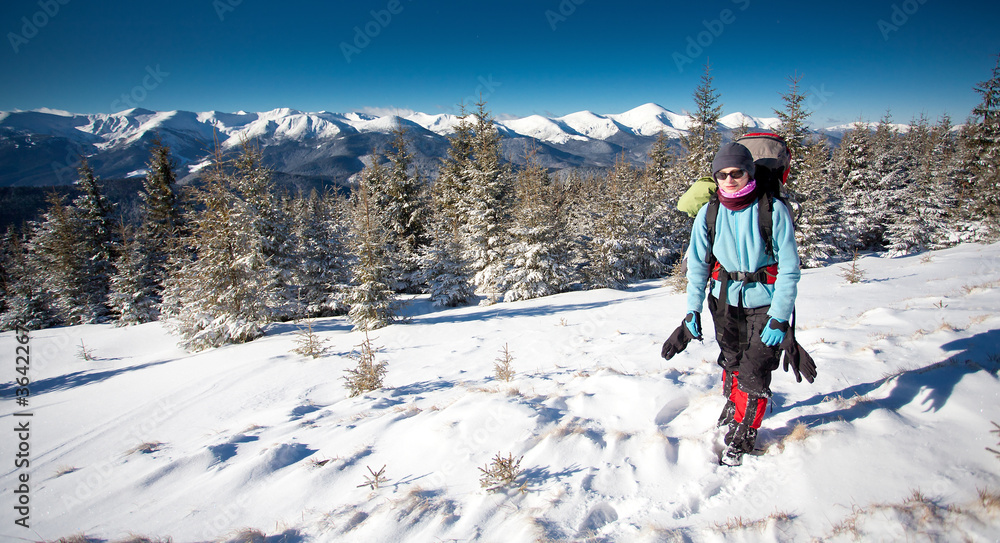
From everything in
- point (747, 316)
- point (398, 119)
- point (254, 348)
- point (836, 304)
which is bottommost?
point (254, 348)

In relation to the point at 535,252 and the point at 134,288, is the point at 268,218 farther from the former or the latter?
the point at 134,288

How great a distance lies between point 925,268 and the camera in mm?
10562

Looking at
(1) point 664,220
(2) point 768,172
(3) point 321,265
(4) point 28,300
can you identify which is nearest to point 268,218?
(3) point 321,265

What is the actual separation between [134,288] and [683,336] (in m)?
30.4

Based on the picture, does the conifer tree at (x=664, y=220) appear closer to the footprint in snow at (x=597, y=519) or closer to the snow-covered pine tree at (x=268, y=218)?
the snow-covered pine tree at (x=268, y=218)

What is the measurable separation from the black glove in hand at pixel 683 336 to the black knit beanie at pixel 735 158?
1110 mm

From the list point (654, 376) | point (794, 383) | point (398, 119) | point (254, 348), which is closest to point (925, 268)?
point (794, 383)

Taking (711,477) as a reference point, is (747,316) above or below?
above

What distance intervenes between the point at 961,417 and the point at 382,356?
7327 mm

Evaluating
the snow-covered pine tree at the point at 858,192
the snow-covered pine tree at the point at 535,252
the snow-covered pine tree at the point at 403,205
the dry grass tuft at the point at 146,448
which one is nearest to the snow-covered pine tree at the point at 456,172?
the snow-covered pine tree at the point at 403,205

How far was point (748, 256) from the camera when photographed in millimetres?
2676

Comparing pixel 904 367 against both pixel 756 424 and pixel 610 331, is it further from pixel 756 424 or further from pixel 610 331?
pixel 610 331

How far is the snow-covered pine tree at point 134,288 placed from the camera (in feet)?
71.4

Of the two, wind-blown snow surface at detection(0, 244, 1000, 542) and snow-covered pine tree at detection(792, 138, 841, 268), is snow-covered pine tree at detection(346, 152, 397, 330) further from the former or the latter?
snow-covered pine tree at detection(792, 138, 841, 268)
